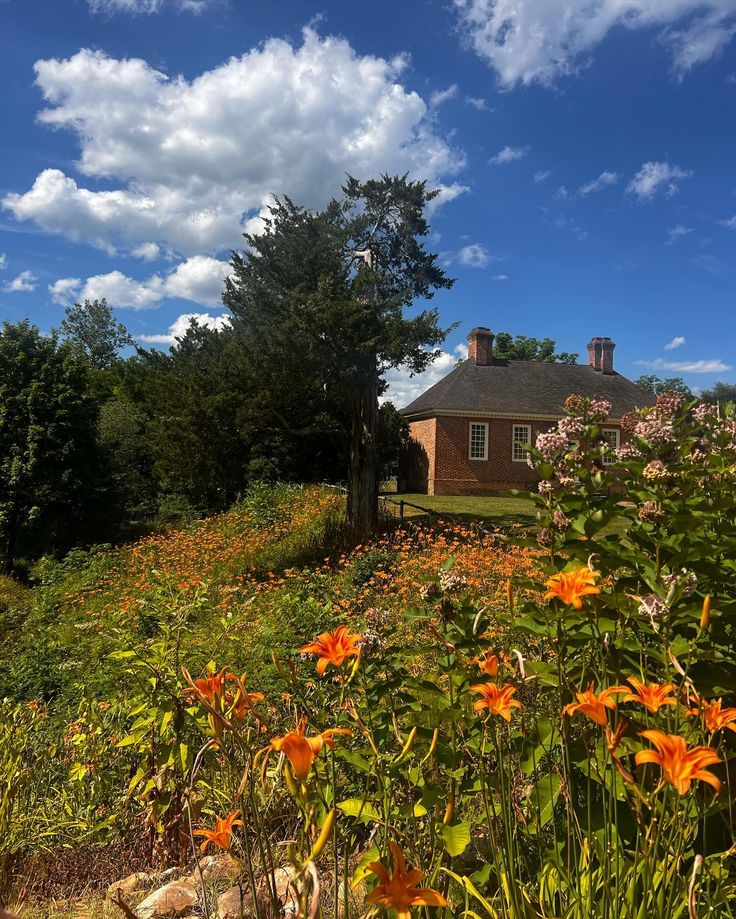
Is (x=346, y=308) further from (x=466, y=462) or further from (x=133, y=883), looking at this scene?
(x=466, y=462)

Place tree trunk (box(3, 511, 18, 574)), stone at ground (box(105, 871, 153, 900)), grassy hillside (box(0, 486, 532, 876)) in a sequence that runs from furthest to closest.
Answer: tree trunk (box(3, 511, 18, 574))
grassy hillside (box(0, 486, 532, 876))
stone at ground (box(105, 871, 153, 900))

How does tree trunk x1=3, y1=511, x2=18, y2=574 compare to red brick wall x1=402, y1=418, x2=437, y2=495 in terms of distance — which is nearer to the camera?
tree trunk x1=3, y1=511, x2=18, y2=574

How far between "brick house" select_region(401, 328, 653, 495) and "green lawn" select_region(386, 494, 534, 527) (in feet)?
4.85

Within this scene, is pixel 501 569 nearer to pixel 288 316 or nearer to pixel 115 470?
pixel 288 316

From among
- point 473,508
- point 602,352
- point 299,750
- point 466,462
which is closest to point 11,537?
point 473,508

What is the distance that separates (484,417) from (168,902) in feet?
79.1

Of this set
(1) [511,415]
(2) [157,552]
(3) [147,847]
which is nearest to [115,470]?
(2) [157,552]

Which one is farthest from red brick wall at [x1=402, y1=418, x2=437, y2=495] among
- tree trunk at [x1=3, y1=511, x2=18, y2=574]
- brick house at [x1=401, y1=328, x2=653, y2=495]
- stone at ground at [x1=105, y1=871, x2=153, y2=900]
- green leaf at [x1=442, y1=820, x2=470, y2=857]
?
green leaf at [x1=442, y1=820, x2=470, y2=857]

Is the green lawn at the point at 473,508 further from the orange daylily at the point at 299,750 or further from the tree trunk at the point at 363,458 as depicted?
the orange daylily at the point at 299,750

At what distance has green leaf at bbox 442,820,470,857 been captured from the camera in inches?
49.6

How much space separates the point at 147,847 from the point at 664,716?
2360mm

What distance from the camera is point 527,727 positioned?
2189 mm

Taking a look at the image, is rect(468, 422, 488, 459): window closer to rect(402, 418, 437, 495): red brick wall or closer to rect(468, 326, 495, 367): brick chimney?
rect(402, 418, 437, 495): red brick wall

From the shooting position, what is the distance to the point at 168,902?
1.99m
